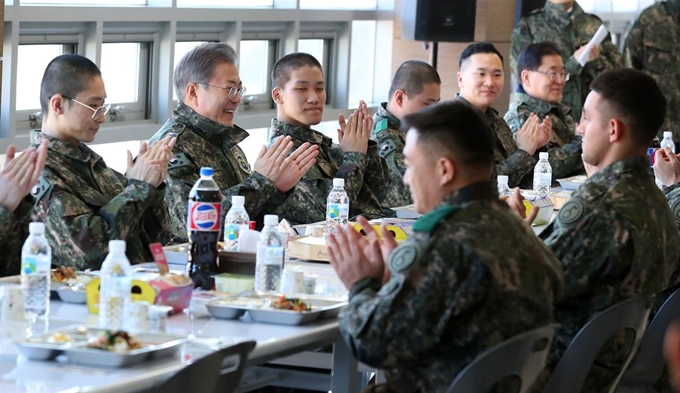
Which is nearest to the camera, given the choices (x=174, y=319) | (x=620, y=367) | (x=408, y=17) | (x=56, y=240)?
(x=174, y=319)

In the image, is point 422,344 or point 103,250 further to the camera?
point 103,250

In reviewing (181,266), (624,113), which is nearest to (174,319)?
(181,266)

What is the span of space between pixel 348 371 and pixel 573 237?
0.76 m

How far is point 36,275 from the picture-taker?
9.76 ft

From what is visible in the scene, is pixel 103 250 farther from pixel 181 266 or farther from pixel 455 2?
pixel 455 2

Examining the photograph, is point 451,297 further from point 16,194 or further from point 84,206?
point 84,206

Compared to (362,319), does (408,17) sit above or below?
above

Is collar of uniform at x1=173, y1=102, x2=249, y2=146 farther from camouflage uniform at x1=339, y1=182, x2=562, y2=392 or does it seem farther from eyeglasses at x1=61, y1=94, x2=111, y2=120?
camouflage uniform at x1=339, y1=182, x2=562, y2=392

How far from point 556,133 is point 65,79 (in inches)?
144

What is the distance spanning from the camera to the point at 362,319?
102 inches

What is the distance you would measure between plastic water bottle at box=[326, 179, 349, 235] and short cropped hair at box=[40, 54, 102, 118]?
37.7 inches

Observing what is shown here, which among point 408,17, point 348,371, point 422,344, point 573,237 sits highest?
point 408,17

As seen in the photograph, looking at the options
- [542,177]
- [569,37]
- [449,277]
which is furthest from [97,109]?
[569,37]

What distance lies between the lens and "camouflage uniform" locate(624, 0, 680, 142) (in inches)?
352
